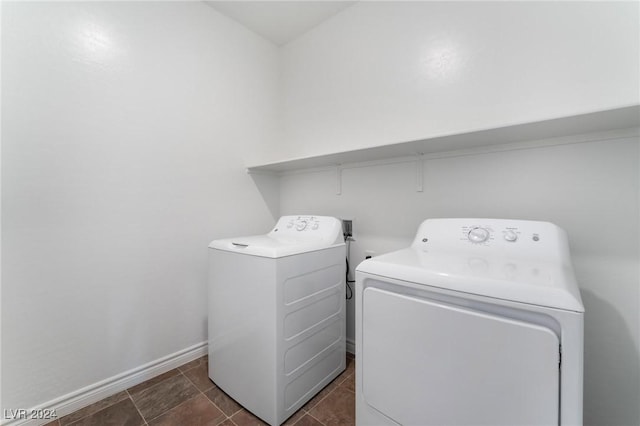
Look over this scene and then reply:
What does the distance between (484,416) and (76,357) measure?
198 centimetres

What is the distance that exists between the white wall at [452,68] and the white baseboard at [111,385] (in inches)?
75.0

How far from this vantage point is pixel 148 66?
65.2 inches

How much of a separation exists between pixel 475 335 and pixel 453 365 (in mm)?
126

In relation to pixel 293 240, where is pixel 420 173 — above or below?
above

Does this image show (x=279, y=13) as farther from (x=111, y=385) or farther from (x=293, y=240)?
(x=111, y=385)

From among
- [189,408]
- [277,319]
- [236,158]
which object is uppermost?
[236,158]

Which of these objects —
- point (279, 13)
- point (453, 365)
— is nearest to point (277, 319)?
point (453, 365)

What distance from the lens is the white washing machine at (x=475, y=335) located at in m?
0.66

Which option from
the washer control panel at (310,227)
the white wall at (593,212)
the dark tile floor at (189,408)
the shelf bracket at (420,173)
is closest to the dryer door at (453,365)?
the dark tile floor at (189,408)

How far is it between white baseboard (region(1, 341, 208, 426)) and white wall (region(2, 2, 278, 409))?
4 cm

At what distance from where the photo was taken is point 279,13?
2.07 metres

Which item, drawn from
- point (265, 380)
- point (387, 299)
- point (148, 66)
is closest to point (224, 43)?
point (148, 66)

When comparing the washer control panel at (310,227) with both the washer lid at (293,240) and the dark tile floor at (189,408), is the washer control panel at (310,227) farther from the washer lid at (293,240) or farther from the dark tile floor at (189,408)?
the dark tile floor at (189,408)

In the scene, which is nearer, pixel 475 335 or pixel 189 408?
pixel 475 335
